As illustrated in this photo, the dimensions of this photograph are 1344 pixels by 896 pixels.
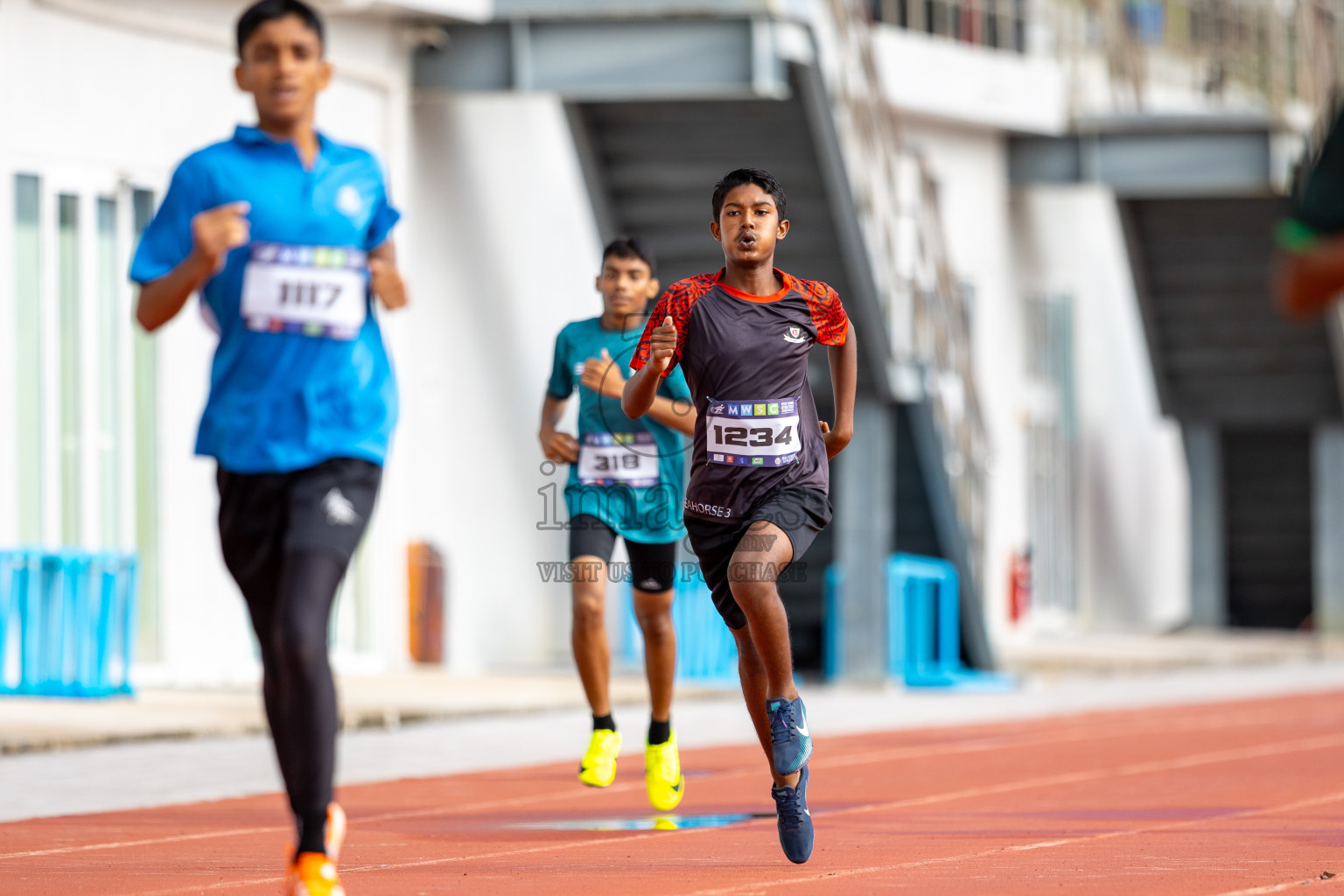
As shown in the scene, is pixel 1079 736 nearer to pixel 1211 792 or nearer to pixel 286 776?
pixel 1211 792

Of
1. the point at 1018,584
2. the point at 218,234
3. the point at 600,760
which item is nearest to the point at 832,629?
the point at 1018,584

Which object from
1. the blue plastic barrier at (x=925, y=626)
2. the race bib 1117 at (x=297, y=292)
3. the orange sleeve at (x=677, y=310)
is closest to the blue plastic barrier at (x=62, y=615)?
the blue plastic barrier at (x=925, y=626)

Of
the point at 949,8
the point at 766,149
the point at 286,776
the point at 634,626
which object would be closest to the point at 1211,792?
the point at 286,776

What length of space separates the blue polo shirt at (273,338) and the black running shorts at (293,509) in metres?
0.04

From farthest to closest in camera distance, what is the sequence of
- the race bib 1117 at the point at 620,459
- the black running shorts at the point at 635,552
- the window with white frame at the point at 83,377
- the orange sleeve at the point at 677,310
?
the window with white frame at the point at 83,377, the race bib 1117 at the point at 620,459, the black running shorts at the point at 635,552, the orange sleeve at the point at 677,310

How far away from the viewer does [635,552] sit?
9031 millimetres

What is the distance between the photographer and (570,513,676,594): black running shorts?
898 cm

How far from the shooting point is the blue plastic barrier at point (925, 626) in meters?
18.3

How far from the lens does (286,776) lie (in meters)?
5.40

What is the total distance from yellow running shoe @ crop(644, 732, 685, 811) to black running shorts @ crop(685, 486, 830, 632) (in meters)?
1.25

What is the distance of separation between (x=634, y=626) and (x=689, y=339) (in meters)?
12.4

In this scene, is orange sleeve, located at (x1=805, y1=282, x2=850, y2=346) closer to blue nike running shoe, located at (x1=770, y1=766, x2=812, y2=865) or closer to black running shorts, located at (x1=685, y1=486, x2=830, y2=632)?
black running shorts, located at (x1=685, y1=486, x2=830, y2=632)

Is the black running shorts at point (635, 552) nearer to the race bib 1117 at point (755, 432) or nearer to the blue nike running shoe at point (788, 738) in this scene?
the race bib 1117 at point (755, 432)

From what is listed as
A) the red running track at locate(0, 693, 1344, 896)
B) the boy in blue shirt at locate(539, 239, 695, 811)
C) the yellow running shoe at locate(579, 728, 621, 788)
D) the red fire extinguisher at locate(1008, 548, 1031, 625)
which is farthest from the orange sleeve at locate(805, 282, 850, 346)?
the red fire extinguisher at locate(1008, 548, 1031, 625)
